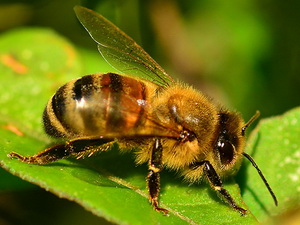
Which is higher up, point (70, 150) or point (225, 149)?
point (225, 149)

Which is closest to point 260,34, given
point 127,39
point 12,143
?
point 127,39

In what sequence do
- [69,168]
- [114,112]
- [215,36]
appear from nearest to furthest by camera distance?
1. [114,112]
2. [69,168]
3. [215,36]

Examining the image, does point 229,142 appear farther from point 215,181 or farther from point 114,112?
point 114,112

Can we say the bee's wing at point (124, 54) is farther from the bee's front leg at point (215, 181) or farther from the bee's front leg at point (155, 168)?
the bee's front leg at point (215, 181)

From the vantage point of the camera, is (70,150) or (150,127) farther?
(70,150)

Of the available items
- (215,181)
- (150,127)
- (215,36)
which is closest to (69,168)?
(150,127)

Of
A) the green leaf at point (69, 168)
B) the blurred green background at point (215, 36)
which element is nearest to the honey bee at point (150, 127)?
the green leaf at point (69, 168)
